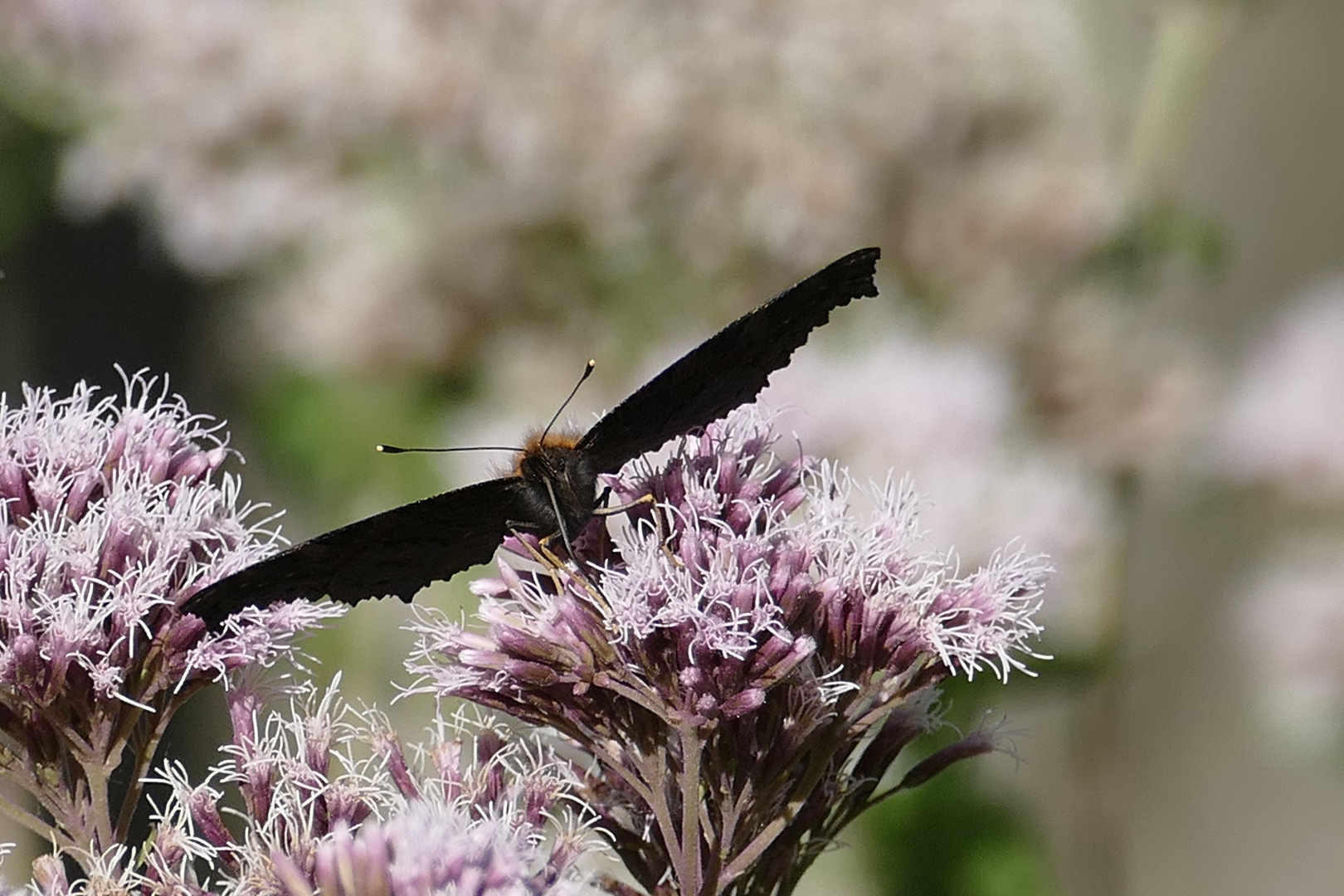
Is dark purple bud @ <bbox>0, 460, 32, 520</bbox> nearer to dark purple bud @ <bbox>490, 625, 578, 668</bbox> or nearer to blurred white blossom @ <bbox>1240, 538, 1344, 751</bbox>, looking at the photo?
dark purple bud @ <bbox>490, 625, 578, 668</bbox>

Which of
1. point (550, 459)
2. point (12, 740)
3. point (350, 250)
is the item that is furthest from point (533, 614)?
point (350, 250)

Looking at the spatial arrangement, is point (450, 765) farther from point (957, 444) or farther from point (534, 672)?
point (957, 444)

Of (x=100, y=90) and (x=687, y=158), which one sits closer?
(x=687, y=158)

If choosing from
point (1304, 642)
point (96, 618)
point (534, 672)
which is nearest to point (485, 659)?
point (534, 672)

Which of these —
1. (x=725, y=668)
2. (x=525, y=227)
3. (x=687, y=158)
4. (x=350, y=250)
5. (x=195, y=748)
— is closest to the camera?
(x=725, y=668)

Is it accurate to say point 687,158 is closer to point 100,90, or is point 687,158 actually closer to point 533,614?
point 100,90

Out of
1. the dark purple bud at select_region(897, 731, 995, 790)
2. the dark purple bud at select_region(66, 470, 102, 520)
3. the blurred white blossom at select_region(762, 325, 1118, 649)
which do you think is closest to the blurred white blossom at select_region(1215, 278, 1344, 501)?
the blurred white blossom at select_region(762, 325, 1118, 649)
